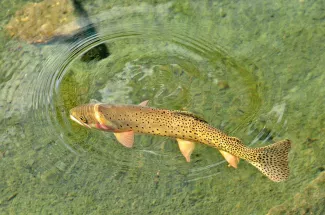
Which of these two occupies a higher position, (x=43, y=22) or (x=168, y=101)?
(x=43, y=22)

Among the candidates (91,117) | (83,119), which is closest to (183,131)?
(91,117)

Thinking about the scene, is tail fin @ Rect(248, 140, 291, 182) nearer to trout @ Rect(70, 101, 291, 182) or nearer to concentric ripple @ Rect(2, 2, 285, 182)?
trout @ Rect(70, 101, 291, 182)

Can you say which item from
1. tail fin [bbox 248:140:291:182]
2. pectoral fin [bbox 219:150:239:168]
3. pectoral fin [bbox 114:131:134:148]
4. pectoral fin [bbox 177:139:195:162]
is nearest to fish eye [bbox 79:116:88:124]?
pectoral fin [bbox 114:131:134:148]

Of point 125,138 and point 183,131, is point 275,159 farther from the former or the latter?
point 125,138

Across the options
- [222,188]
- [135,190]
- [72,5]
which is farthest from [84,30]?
[222,188]

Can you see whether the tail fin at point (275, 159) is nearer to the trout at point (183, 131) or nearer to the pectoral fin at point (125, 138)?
the trout at point (183, 131)

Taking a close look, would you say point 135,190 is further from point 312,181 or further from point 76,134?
point 312,181

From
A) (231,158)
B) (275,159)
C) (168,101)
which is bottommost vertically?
(275,159)

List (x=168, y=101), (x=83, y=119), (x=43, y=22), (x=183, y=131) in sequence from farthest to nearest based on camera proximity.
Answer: (x=43, y=22) < (x=168, y=101) < (x=83, y=119) < (x=183, y=131)

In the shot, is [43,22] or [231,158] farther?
[43,22]
